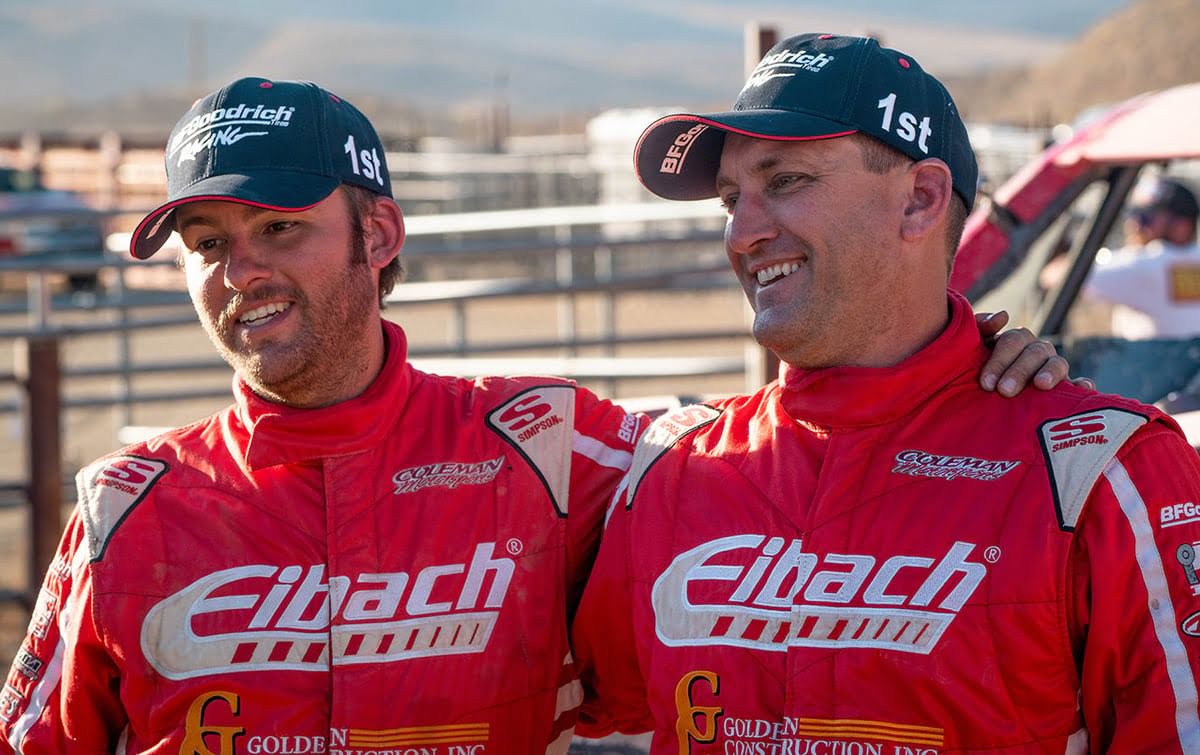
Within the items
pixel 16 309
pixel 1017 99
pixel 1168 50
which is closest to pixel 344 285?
pixel 16 309

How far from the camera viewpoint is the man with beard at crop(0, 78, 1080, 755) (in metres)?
2.62

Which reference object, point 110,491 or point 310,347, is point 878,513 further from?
point 110,491

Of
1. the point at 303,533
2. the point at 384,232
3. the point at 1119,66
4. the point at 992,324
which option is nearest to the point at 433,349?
the point at 384,232

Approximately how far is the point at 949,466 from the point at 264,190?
1240 millimetres

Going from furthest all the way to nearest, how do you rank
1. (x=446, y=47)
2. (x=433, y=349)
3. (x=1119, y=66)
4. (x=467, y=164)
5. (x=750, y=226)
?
(x=446, y=47) → (x=1119, y=66) → (x=467, y=164) → (x=433, y=349) → (x=750, y=226)

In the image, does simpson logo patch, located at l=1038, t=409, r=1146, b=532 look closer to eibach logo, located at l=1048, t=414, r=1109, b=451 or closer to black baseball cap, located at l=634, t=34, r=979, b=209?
eibach logo, located at l=1048, t=414, r=1109, b=451

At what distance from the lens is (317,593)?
8.73ft

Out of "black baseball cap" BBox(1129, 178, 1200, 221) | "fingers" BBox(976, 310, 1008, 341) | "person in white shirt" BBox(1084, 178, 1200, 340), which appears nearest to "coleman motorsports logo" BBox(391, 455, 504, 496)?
"fingers" BBox(976, 310, 1008, 341)

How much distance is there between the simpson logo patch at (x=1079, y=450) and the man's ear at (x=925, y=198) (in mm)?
384

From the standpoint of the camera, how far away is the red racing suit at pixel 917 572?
7.17 feet

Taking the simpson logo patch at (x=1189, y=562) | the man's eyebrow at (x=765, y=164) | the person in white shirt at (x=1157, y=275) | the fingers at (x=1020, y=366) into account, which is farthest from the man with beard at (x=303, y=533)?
the person in white shirt at (x=1157, y=275)

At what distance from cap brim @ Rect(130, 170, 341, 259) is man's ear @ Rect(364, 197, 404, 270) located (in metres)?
0.16

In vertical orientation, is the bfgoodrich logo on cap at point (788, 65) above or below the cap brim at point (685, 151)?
above

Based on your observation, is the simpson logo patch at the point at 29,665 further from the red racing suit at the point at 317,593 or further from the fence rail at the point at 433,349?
the fence rail at the point at 433,349
